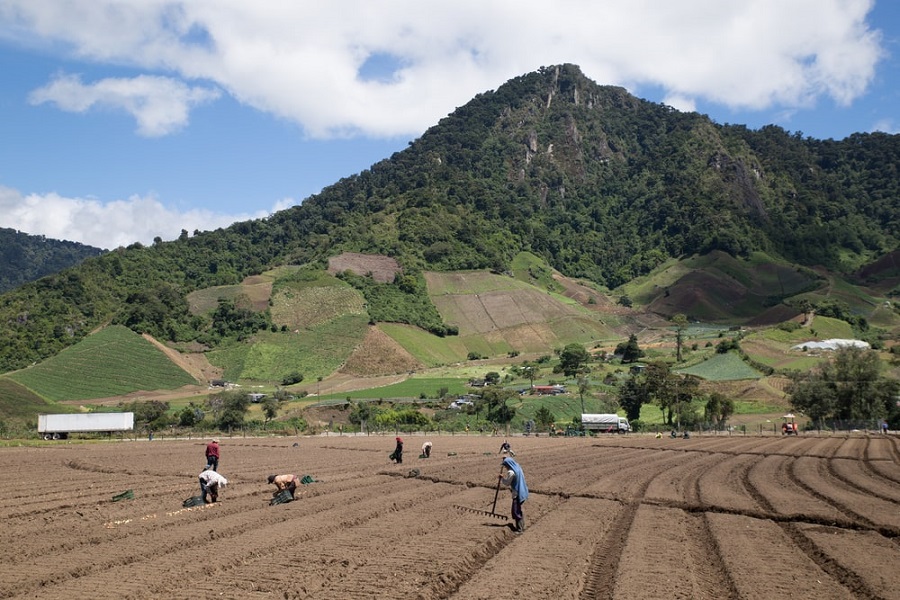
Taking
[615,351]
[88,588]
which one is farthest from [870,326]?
[88,588]

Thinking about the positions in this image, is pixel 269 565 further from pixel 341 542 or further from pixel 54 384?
pixel 54 384

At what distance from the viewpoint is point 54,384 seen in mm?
103812

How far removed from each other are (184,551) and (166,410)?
79.7 m

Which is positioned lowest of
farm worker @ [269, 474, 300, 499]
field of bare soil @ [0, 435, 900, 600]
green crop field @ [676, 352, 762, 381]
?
field of bare soil @ [0, 435, 900, 600]

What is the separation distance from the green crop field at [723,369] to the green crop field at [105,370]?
7264 centimetres

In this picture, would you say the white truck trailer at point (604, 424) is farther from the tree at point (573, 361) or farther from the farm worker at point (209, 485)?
the farm worker at point (209, 485)

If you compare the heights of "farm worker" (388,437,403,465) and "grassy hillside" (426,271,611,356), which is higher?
"grassy hillside" (426,271,611,356)

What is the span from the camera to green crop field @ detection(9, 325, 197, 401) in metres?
104

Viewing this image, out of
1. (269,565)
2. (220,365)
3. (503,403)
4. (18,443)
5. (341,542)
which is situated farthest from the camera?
(220,365)

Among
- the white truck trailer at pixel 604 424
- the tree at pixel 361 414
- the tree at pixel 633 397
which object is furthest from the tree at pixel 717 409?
the tree at pixel 361 414

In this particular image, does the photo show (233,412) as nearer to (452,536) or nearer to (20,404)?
(20,404)

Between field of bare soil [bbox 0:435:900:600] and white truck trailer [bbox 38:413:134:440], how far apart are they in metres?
39.3

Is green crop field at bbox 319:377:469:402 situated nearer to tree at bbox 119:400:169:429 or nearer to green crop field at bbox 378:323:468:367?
green crop field at bbox 378:323:468:367

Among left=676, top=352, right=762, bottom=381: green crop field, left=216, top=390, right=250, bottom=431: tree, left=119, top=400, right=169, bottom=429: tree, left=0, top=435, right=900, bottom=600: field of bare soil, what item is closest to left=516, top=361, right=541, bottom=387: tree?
left=676, top=352, right=762, bottom=381: green crop field
